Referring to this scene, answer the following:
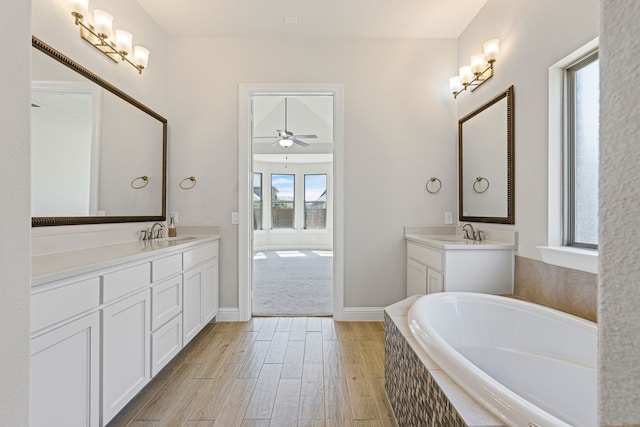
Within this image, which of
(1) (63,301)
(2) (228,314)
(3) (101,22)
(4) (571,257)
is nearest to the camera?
(1) (63,301)

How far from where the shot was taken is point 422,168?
3.20 metres

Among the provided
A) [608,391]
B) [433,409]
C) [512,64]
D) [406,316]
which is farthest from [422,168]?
[608,391]

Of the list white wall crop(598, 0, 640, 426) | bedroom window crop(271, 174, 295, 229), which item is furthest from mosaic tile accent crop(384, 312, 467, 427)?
bedroom window crop(271, 174, 295, 229)

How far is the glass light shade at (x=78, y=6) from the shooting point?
192 cm

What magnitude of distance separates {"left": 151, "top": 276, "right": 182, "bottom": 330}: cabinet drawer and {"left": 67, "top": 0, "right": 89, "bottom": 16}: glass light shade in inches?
68.5

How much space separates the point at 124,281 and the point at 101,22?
1761 millimetres

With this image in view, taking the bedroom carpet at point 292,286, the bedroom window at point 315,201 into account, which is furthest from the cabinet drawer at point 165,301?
the bedroom window at point 315,201

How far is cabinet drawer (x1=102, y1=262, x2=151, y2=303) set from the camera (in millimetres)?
1494

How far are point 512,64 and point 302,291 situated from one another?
3.33m

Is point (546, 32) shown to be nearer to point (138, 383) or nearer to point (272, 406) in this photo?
point (272, 406)

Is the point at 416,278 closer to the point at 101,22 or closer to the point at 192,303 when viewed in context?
the point at 192,303

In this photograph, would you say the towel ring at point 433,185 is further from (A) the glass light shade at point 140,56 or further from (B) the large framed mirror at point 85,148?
(A) the glass light shade at point 140,56

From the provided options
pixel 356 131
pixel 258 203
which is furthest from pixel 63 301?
pixel 258 203

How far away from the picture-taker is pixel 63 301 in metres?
1.25
